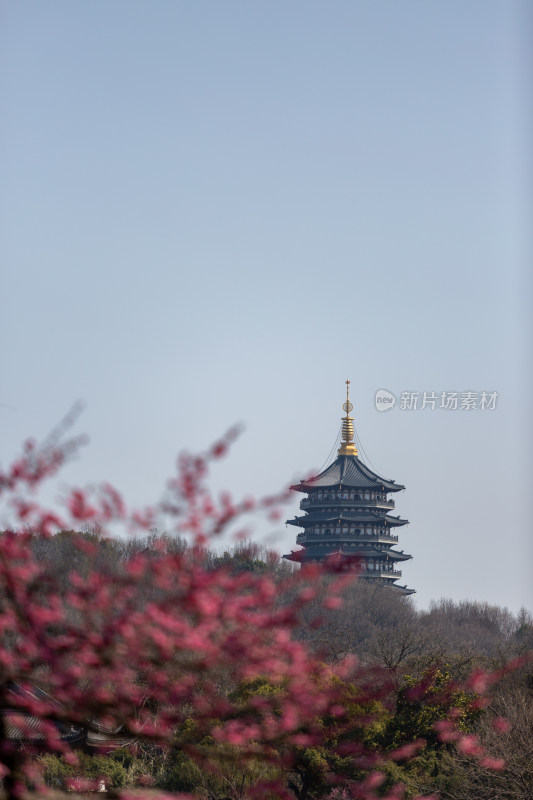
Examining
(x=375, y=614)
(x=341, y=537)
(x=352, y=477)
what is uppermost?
(x=352, y=477)

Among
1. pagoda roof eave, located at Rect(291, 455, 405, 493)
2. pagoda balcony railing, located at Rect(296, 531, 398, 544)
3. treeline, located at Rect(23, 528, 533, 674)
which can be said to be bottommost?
treeline, located at Rect(23, 528, 533, 674)

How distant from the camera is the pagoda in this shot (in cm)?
6762

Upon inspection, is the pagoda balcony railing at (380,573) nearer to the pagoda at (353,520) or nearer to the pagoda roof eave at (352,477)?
the pagoda at (353,520)

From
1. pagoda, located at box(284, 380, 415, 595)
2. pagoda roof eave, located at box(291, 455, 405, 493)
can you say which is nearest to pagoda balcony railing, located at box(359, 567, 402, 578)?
pagoda, located at box(284, 380, 415, 595)

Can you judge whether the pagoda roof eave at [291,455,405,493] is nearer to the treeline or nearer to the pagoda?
the pagoda

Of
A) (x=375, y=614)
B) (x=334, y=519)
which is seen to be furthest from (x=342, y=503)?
(x=375, y=614)

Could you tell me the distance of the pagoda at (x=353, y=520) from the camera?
222 feet

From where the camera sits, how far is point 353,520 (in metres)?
67.5

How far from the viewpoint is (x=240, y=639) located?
4727mm

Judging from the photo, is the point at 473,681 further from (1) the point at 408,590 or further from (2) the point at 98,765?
(1) the point at 408,590

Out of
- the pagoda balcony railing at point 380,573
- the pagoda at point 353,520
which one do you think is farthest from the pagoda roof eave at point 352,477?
the pagoda balcony railing at point 380,573

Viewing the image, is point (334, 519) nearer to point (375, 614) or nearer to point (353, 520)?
point (353, 520)

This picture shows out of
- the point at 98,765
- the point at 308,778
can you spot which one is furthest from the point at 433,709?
the point at 98,765

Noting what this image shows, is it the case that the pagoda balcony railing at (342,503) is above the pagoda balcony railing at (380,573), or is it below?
above
